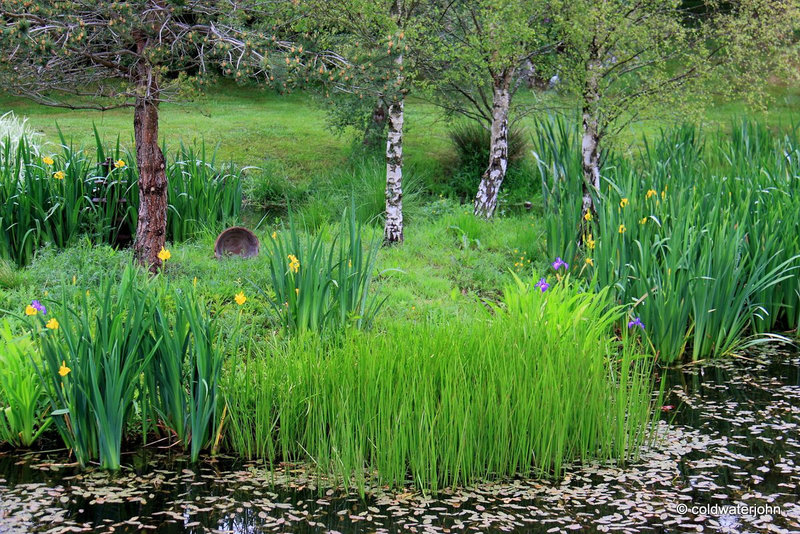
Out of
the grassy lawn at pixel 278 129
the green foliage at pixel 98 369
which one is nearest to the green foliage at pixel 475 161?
the grassy lawn at pixel 278 129

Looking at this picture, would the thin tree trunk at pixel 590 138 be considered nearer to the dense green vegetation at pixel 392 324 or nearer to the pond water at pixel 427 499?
the dense green vegetation at pixel 392 324

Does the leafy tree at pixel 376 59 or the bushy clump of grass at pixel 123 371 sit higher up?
the leafy tree at pixel 376 59

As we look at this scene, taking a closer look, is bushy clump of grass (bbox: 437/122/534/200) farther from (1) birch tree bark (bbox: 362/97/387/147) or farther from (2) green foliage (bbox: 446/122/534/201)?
(1) birch tree bark (bbox: 362/97/387/147)

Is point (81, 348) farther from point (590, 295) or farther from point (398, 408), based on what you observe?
point (590, 295)

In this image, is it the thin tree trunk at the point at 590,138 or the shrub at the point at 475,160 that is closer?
the thin tree trunk at the point at 590,138

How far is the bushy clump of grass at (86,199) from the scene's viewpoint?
7336mm

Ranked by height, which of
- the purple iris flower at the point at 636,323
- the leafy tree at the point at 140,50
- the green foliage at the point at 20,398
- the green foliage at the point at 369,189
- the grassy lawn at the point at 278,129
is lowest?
the green foliage at the point at 20,398

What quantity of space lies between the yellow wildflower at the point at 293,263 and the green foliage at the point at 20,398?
1.75m

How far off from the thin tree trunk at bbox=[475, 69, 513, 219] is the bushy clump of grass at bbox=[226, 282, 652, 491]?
501cm

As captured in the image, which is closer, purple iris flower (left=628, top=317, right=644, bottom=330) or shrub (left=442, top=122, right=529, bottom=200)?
purple iris flower (left=628, top=317, right=644, bottom=330)

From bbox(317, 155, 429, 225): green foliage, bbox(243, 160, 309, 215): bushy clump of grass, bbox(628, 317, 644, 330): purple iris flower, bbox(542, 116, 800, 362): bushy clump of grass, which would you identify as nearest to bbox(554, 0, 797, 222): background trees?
bbox(542, 116, 800, 362): bushy clump of grass

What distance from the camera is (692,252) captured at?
21.1 feet

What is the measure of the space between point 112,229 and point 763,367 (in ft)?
20.0

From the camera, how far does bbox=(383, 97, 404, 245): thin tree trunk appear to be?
8523 mm
